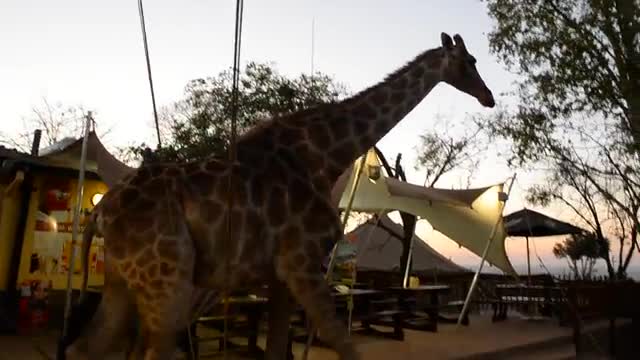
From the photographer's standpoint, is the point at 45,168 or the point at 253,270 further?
the point at 45,168

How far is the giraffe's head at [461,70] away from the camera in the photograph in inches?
163

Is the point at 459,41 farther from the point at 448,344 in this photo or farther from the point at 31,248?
the point at 31,248

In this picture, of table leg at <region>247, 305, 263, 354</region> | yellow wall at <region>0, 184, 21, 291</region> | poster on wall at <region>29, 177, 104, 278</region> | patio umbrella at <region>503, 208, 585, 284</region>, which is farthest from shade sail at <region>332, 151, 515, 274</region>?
yellow wall at <region>0, 184, 21, 291</region>

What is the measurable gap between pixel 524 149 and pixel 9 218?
9.81 metres

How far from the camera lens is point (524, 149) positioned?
41.1 ft

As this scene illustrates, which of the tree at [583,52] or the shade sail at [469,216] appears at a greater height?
the tree at [583,52]

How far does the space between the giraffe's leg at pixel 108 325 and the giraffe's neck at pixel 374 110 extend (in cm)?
131

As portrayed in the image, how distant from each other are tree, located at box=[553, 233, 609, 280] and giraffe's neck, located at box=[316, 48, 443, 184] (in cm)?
1270

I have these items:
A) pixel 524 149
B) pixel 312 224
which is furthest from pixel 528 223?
pixel 312 224

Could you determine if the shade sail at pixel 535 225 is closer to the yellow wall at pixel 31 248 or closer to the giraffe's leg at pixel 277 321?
the yellow wall at pixel 31 248

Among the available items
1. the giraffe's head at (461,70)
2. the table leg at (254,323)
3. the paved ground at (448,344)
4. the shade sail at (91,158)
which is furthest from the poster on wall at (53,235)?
the giraffe's head at (461,70)

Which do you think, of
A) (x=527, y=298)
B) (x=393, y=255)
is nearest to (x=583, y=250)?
(x=393, y=255)

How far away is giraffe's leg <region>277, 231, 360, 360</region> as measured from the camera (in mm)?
2893

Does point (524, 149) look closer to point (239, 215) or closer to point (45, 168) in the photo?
point (45, 168)
